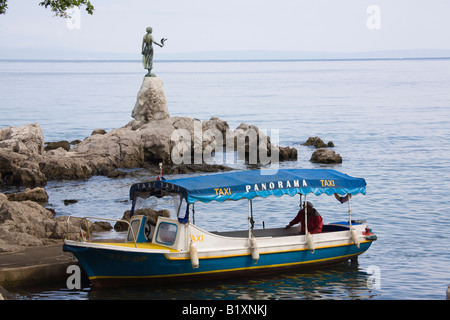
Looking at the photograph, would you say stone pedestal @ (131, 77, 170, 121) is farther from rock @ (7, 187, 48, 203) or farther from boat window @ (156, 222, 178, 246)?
boat window @ (156, 222, 178, 246)

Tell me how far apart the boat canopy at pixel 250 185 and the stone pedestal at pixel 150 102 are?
23.4 metres

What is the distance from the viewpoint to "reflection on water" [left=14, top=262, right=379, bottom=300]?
17.1 meters

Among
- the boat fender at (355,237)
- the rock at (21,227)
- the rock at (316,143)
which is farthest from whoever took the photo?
the rock at (316,143)

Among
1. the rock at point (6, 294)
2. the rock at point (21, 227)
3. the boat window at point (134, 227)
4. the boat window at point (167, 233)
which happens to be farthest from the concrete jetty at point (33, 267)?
the boat window at point (167, 233)

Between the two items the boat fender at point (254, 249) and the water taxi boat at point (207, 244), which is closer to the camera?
the water taxi boat at point (207, 244)

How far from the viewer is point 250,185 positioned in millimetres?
17953

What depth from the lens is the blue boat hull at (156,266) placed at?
16875mm

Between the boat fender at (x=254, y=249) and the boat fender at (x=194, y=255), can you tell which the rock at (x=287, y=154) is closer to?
the boat fender at (x=254, y=249)

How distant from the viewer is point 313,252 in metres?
18.8

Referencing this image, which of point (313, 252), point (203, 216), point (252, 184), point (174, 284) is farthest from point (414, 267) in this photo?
point (203, 216)

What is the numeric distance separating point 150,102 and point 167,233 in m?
25.1

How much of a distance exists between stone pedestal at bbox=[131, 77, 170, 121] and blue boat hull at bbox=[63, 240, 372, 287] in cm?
2492

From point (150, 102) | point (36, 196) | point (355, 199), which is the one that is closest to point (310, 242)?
point (355, 199)

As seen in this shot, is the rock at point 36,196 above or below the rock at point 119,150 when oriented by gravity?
below
